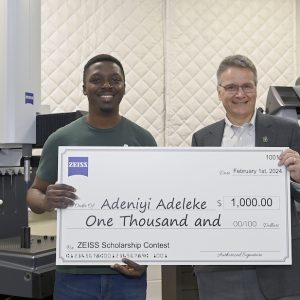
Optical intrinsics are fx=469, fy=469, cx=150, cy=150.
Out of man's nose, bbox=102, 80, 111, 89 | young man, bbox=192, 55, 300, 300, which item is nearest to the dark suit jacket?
young man, bbox=192, 55, 300, 300

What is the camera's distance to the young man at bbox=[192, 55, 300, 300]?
55.6 inches

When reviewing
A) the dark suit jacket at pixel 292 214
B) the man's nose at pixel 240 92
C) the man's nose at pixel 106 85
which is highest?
the man's nose at pixel 106 85

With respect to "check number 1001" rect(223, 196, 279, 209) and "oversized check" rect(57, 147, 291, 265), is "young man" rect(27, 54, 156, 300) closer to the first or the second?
"oversized check" rect(57, 147, 291, 265)

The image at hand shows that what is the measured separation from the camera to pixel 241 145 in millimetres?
1513

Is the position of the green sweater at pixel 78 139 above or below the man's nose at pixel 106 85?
below

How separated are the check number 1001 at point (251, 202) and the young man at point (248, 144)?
0.28 ft

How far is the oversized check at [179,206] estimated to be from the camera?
1404 millimetres

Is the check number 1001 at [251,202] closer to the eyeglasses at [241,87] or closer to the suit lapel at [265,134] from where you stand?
the suit lapel at [265,134]

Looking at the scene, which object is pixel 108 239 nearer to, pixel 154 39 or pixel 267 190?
pixel 267 190

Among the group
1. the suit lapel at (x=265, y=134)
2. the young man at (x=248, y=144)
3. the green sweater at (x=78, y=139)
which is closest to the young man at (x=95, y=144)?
the green sweater at (x=78, y=139)

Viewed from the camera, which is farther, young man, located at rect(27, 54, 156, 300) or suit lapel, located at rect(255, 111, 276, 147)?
suit lapel, located at rect(255, 111, 276, 147)

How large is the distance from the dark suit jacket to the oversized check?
1.9 inches

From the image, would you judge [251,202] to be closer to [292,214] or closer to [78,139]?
[292,214]

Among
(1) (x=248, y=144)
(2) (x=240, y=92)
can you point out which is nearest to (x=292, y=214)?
(1) (x=248, y=144)
